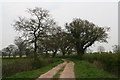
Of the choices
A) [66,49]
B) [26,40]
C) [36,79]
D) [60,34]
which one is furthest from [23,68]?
[66,49]

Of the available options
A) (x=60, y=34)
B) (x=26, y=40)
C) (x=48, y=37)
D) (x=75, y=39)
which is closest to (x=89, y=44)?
(x=75, y=39)

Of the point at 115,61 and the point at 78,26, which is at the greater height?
the point at 78,26

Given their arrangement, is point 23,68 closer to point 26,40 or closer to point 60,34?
point 26,40

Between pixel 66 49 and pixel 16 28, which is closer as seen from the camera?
pixel 16 28

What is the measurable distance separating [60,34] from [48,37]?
16491 millimetres

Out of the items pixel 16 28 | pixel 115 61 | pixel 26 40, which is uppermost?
pixel 16 28

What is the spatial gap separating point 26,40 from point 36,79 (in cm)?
3020

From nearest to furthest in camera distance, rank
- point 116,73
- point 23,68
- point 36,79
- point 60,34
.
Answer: point 36,79
point 116,73
point 23,68
point 60,34

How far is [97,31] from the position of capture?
5234cm

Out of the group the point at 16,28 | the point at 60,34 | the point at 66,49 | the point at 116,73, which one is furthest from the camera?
the point at 66,49

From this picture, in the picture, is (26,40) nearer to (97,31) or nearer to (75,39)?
(75,39)

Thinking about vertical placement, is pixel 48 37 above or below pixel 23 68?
above

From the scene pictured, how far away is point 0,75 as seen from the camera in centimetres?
1437

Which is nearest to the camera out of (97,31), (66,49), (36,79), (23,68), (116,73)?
(36,79)
